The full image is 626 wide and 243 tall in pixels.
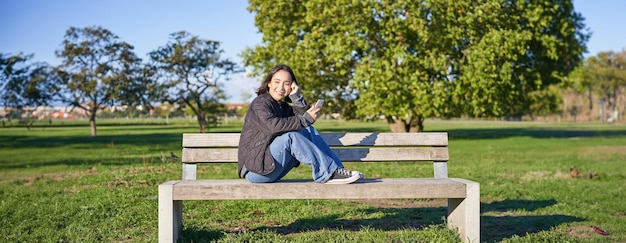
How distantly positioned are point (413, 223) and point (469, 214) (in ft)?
5.50

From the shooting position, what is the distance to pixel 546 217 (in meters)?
7.16

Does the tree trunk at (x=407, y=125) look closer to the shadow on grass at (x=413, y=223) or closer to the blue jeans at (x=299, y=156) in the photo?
the shadow on grass at (x=413, y=223)

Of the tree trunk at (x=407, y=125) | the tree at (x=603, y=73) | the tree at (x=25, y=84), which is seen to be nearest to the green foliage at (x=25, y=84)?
the tree at (x=25, y=84)

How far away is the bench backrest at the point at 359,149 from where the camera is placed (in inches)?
224

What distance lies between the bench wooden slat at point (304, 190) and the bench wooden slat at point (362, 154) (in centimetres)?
75

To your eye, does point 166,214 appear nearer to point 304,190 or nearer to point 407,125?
point 304,190

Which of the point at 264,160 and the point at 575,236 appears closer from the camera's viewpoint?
the point at 264,160

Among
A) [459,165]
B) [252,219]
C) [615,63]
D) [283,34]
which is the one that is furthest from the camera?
[615,63]

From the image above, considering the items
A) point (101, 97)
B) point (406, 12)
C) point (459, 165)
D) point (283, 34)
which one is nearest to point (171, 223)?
point (459, 165)

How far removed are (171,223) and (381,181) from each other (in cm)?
172

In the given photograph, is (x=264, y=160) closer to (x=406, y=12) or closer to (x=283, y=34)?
(x=406, y=12)

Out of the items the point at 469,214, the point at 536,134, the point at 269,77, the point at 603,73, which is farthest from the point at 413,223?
the point at 603,73

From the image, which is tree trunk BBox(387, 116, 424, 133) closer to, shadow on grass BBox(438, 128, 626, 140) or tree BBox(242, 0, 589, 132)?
tree BBox(242, 0, 589, 132)

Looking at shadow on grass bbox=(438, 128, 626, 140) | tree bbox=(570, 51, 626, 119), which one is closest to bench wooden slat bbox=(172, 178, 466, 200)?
shadow on grass bbox=(438, 128, 626, 140)
